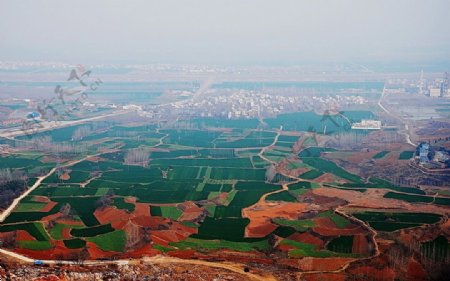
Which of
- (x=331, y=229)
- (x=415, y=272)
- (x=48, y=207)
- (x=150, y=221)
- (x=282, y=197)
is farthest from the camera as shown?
(x=282, y=197)

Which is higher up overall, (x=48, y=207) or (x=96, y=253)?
(x=48, y=207)

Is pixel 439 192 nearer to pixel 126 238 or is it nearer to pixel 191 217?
pixel 191 217

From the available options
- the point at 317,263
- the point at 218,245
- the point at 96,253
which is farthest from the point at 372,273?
the point at 96,253

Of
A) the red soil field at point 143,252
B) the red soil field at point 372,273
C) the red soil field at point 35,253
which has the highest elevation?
the red soil field at point 372,273

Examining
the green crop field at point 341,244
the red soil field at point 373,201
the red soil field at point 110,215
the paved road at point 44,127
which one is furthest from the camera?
the paved road at point 44,127

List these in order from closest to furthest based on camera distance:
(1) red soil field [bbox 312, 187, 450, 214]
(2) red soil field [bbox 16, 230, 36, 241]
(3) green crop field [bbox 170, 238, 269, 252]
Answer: (3) green crop field [bbox 170, 238, 269, 252]
(2) red soil field [bbox 16, 230, 36, 241]
(1) red soil field [bbox 312, 187, 450, 214]

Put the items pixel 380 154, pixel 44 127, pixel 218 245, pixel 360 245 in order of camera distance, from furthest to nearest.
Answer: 1. pixel 44 127
2. pixel 380 154
3. pixel 218 245
4. pixel 360 245

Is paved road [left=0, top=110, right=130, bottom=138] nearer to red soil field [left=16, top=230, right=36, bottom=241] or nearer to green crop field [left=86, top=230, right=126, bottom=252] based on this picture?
red soil field [left=16, top=230, right=36, bottom=241]

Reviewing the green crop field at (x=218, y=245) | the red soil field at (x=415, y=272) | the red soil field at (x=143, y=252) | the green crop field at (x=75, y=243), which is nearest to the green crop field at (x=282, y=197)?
the green crop field at (x=218, y=245)

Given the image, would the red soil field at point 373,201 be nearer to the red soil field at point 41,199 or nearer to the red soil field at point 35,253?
the red soil field at point 41,199

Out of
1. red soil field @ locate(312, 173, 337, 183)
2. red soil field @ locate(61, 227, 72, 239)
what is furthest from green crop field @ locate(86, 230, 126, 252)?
red soil field @ locate(312, 173, 337, 183)

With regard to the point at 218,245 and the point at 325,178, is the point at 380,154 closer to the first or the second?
the point at 325,178

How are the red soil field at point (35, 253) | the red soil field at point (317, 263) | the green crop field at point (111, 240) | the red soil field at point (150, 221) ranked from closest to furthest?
the red soil field at point (317, 263) < the red soil field at point (35, 253) < the green crop field at point (111, 240) < the red soil field at point (150, 221)
